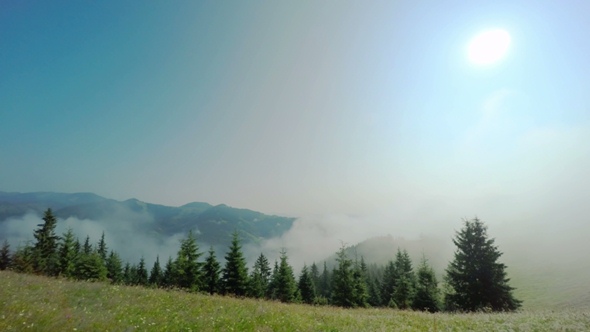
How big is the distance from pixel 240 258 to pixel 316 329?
36522 mm

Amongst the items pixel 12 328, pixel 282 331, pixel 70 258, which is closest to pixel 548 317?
pixel 282 331

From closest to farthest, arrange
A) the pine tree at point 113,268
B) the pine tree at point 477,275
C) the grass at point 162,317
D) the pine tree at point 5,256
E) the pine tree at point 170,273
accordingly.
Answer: the grass at point 162,317, the pine tree at point 477,275, the pine tree at point 5,256, the pine tree at point 170,273, the pine tree at point 113,268

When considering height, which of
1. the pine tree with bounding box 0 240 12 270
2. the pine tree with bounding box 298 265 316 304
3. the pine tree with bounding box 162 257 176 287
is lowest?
the pine tree with bounding box 298 265 316 304

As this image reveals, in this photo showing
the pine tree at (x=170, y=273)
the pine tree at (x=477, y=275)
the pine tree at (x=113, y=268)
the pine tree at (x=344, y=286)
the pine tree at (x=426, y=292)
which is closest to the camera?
the pine tree at (x=477, y=275)

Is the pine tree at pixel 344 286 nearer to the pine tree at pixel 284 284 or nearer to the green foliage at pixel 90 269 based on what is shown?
the pine tree at pixel 284 284

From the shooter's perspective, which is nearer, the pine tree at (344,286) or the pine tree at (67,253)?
the pine tree at (344,286)

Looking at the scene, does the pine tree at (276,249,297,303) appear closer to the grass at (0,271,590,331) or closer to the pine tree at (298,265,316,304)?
the pine tree at (298,265,316,304)

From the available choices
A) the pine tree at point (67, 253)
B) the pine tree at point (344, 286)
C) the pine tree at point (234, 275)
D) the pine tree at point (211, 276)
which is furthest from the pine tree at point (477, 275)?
the pine tree at point (67, 253)

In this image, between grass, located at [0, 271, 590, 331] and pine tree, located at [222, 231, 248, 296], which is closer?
grass, located at [0, 271, 590, 331]

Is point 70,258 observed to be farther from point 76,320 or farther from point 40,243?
point 76,320

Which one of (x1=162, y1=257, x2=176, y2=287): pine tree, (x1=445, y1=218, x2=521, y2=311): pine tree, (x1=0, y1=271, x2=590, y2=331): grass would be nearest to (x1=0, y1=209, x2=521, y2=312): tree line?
(x1=445, y1=218, x2=521, y2=311): pine tree

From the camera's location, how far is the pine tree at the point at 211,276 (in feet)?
148

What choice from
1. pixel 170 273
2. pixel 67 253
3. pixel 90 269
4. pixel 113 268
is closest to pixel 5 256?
pixel 67 253

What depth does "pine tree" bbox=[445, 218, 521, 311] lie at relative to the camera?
29.7 m
